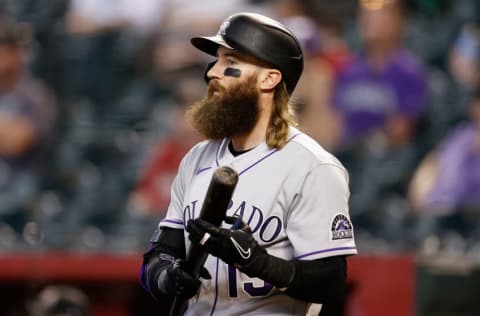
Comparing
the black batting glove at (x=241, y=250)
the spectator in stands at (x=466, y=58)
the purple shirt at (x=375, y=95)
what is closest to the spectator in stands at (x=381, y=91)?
the purple shirt at (x=375, y=95)

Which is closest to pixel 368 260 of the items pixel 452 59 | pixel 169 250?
pixel 452 59

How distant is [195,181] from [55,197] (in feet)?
11.1

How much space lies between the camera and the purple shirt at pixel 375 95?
6809 millimetres

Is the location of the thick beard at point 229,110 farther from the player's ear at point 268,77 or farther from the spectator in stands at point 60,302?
the spectator in stands at point 60,302

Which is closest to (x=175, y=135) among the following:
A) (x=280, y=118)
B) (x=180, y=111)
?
(x=180, y=111)

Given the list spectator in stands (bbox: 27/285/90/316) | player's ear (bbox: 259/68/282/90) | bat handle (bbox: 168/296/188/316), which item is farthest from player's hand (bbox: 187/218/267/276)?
spectator in stands (bbox: 27/285/90/316)

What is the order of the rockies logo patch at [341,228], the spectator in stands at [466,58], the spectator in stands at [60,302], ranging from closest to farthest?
the rockies logo patch at [341,228] < the spectator in stands at [60,302] < the spectator in stands at [466,58]

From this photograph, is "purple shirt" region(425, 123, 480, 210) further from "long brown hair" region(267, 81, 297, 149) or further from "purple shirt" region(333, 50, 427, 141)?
"long brown hair" region(267, 81, 297, 149)

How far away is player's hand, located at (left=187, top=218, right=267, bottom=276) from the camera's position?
3.07 metres

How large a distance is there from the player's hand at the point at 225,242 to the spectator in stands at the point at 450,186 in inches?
142

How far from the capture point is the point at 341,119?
6.80m

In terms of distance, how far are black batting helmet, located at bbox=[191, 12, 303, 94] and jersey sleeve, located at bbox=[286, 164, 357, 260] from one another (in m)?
0.32

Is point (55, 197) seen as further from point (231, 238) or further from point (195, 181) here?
point (231, 238)

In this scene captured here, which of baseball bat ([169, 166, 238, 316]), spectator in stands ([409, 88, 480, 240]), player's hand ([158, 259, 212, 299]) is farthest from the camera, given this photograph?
spectator in stands ([409, 88, 480, 240])
